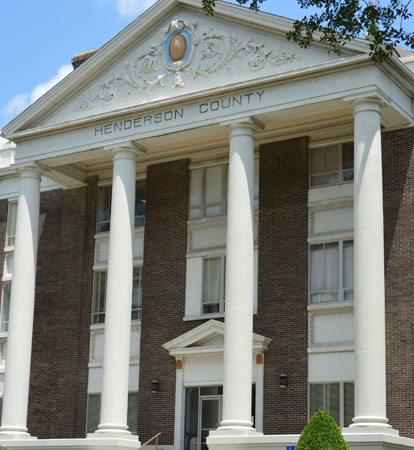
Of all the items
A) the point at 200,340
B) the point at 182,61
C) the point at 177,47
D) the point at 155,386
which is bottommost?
the point at 155,386

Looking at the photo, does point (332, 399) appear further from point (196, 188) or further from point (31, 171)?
point (31, 171)

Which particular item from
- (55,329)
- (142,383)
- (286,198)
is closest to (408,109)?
(286,198)

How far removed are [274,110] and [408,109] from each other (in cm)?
392

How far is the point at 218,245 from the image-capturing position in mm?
31266

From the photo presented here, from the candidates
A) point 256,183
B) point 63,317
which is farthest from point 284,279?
point 63,317

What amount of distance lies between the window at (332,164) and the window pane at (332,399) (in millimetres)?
6201

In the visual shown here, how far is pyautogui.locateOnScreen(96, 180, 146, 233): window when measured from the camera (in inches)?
1329

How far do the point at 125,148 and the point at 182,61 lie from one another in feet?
10.7

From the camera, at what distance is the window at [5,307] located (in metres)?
36.4

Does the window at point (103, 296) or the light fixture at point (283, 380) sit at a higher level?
the window at point (103, 296)

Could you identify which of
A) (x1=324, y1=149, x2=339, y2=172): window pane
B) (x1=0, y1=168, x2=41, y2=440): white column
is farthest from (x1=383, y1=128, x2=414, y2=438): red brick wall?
(x1=0, y1=168, x2=41, y2=440): white column

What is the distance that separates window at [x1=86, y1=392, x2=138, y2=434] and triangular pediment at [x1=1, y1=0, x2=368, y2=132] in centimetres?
928

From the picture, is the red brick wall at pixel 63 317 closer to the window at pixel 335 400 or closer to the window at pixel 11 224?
the window at pixel 11 224

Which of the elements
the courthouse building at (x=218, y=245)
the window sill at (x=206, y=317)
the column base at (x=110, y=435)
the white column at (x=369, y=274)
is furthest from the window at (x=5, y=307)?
the white column at (x=369, y=274)
